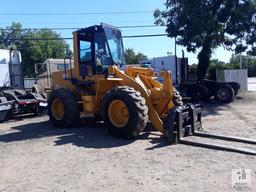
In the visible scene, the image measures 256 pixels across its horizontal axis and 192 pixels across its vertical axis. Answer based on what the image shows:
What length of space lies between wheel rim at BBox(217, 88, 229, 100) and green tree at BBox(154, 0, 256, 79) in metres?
3.58

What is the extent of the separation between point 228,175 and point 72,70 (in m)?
6.97

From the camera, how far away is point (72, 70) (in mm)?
11664

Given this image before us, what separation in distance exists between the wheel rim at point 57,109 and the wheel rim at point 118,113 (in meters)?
2.72

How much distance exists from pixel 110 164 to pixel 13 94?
8801 millimetres

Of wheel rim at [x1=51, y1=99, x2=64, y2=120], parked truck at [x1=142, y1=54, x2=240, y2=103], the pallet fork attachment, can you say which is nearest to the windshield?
wheel rim at [x1=51, y1=99, x2=64, y2=120]

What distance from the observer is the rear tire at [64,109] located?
11.1m

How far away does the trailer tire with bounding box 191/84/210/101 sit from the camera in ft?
67.2

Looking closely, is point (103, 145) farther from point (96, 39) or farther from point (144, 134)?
point (96, 39)

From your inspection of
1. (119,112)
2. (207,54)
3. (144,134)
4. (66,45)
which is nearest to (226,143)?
(144,134)

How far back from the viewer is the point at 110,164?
7051 mm

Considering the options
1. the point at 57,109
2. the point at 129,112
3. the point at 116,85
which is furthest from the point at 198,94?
the point at 129,112
